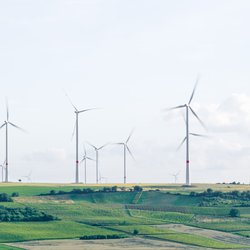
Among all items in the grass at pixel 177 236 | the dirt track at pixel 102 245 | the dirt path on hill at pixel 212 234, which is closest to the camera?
the dirt track at pixel 102 245

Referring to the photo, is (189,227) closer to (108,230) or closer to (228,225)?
(228,225)

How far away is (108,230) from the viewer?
170 meters

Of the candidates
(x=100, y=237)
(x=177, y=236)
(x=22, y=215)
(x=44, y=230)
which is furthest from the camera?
(x=22, y=215)

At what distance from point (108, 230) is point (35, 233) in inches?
658

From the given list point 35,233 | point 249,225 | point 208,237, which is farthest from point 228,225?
point 35,233

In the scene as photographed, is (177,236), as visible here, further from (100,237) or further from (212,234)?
(100,237)

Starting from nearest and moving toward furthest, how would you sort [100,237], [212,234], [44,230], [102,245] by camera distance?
[102,245] < [100,237] < [44,230] < [212,234]

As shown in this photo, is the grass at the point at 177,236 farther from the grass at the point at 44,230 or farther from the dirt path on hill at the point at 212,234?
the grass at the point at 44,230

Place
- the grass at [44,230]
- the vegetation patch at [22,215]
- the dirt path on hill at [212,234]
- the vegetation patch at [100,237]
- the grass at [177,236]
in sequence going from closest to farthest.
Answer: the grass at [177,236]
the vegetation patch at [100,237]
the grass at [44,230]
the dirt path on hill at [212,234]
the vegetation patch at [22,215]

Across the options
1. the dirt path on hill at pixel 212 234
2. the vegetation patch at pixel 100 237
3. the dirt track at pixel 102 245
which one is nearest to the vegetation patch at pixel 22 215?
the vegetation patch at pixel 100 237

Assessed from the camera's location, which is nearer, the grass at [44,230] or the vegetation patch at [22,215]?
the grass at [44,230]

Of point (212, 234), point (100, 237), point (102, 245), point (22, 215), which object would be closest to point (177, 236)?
point (212, 234)

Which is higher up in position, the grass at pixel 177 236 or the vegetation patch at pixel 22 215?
the vegetation patch at pixel 22 215

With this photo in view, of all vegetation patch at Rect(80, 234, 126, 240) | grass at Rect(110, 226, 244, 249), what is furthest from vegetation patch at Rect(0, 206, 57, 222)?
vegetation patch at Rect(80, 234, 126, 240)
